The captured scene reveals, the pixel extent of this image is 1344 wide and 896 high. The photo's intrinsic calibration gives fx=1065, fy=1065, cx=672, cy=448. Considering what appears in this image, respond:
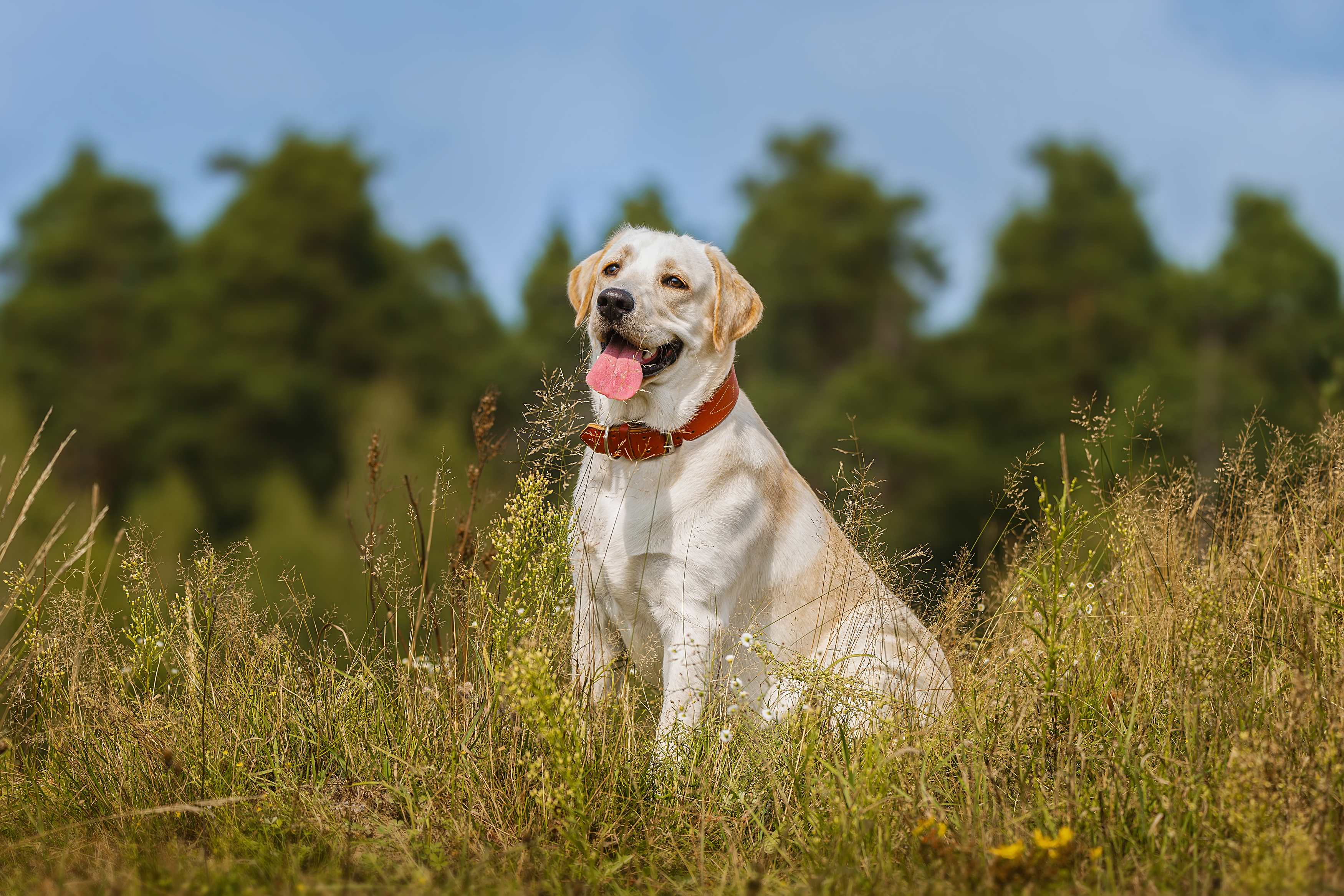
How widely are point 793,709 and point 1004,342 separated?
31458mm

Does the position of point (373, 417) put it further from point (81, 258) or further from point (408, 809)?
point (408, 809)

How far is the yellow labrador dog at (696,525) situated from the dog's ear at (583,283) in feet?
0.29

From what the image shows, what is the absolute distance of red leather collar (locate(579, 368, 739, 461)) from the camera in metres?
3.82

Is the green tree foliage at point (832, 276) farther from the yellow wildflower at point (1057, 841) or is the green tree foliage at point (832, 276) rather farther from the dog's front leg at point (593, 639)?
the yellow wildflower at point (1057, 841)

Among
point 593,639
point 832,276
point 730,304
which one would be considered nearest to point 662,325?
point 730,304

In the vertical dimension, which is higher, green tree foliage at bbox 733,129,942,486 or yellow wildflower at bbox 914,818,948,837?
green tree foliage at bbox 733,129,942,486

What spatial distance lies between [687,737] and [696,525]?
0.80m

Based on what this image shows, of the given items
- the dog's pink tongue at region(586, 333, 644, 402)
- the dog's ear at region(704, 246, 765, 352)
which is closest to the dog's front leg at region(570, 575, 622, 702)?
the dog's pink tongue at region(586, 333, 644, 402)

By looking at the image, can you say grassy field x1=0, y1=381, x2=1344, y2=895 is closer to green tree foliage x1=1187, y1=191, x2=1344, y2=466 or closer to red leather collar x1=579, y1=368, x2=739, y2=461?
red leather collar x1=579, y1=368, x2=739, y2=461

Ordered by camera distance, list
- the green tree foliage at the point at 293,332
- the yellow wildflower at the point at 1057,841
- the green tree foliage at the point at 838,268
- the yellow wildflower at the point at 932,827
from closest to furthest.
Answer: the yellow wildflower at the point at 1057,841 < the yellow wildflower at the point at 932,827 < the green tree foliage at the point at 293,332 < the green tree foliage at the point at 838,268

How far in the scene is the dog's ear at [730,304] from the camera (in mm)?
3979

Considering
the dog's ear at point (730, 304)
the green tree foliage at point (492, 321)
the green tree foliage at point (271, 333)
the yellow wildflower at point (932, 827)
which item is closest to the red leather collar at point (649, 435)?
the dog's ear at point (730, 304)

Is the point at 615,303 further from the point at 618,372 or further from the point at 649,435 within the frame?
Result: the point at 649,435

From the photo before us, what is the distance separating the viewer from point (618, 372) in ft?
12.4
